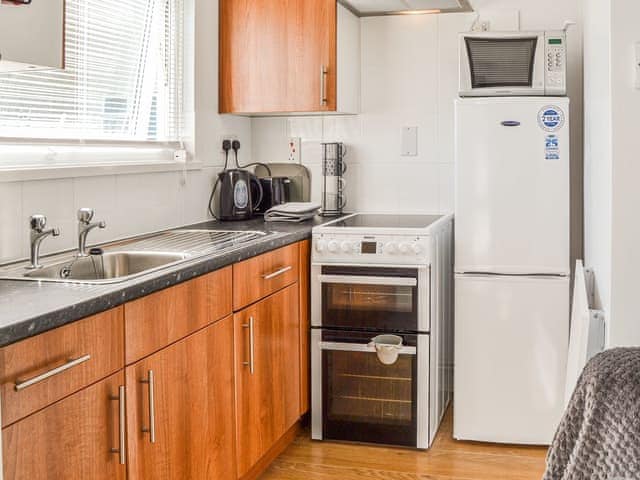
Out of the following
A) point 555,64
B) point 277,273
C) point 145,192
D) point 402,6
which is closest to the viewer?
point 277,273

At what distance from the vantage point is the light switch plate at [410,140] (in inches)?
167

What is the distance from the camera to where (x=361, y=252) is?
3.54m

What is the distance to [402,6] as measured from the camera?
13.1ft

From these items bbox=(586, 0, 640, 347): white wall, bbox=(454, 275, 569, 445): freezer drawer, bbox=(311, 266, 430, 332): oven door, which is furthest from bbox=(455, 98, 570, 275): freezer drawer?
bbox=(586, 0, 640, 347): white wall

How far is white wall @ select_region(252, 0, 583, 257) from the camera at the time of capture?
4.16 metres

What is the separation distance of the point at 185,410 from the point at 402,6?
2350 mm

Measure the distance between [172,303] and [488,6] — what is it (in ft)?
8.09

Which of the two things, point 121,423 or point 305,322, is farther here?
point 305,322

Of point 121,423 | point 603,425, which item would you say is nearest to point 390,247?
point 121,423

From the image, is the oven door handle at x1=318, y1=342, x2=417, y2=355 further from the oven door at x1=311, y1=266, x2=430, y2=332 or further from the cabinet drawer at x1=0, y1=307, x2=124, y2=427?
the cabinet drawer at x1=0, y1=307, x2=124, y2=427

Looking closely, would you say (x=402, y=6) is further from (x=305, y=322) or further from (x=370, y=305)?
(x=305, y=322)

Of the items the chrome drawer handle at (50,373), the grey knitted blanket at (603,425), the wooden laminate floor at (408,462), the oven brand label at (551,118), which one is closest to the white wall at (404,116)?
the oven brand label at (551,118)

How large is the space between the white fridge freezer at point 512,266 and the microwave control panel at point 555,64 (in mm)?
71

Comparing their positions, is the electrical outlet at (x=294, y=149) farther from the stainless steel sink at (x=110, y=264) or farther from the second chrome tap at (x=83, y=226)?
the second chrome tap at (x=83, y=226)
